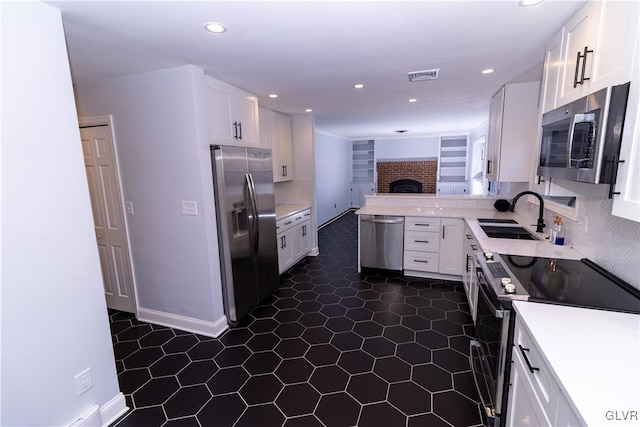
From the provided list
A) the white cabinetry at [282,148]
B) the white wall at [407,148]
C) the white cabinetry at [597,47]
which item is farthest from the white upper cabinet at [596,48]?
the white wall at [407,148]

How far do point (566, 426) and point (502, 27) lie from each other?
1981 millimetres

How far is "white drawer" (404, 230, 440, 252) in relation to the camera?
3.68m

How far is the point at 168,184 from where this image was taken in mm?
2570

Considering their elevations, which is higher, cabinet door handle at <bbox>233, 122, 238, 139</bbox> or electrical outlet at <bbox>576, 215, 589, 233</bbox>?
cabinet door handle at <bbox>233, 122, 238, 139</bbox>

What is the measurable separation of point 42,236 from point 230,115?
1825 millimetres

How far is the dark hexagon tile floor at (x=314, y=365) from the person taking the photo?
1839 mm

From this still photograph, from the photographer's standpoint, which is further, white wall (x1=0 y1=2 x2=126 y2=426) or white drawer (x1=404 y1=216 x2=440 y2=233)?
white drawer (x1=404 y1=216 x2=440 y2=233)

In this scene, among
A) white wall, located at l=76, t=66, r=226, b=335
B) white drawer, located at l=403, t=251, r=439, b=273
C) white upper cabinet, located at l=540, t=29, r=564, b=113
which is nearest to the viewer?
white upper cabinet, located at l=540, t=29, r=564, b=113

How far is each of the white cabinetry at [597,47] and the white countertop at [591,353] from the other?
3.19 ft

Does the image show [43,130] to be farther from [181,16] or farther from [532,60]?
[532,60]

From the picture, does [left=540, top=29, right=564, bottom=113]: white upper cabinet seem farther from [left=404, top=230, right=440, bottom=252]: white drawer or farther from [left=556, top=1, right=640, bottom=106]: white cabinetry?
[left=404, top=230, right=440, bottom=252]: white drawer

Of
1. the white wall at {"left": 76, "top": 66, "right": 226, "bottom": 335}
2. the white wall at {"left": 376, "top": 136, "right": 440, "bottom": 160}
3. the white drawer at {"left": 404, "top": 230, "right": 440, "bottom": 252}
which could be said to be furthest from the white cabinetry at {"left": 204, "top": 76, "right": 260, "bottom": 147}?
the white wall at {"left": 376, "top": 136, "right": 440, "bottom": 160}

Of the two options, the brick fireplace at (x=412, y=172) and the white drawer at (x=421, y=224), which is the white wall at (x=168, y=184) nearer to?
the white drawer at (x=421, y=224)

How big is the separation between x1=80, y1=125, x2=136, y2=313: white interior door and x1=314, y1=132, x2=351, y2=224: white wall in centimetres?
390
